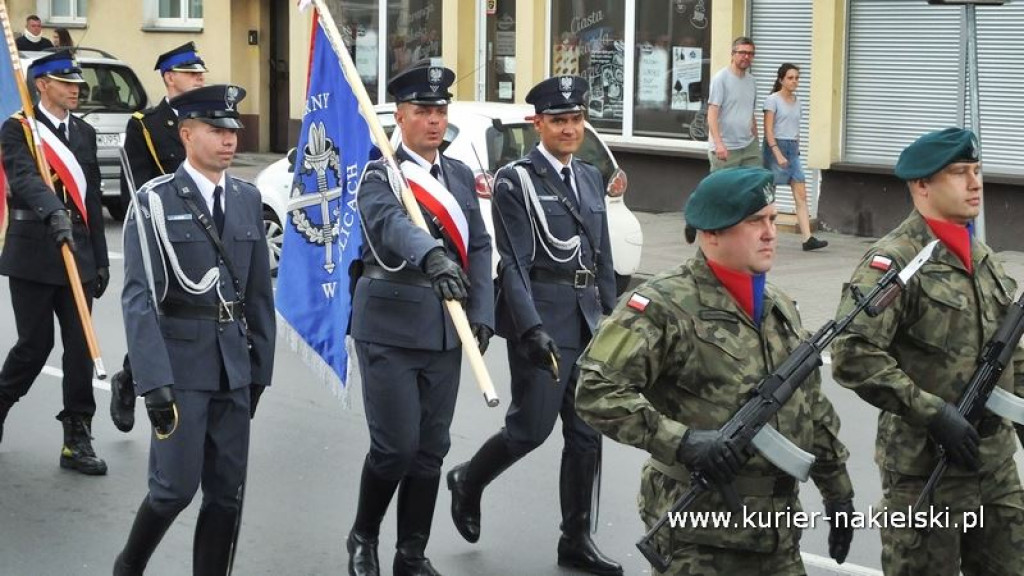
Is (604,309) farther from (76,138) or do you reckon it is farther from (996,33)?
(996,33)

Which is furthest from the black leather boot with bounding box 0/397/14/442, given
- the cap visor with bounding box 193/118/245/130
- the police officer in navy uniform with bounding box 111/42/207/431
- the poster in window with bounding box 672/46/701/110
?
the poster in window with bounding box 672/46/701/110

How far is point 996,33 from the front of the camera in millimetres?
16406

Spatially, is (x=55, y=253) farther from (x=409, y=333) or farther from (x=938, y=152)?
(x=938, y=152)

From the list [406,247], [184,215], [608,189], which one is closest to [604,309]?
[406,247]

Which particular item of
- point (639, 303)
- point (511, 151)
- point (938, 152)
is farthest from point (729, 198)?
point (511, 151)

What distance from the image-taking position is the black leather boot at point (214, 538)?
6164mm

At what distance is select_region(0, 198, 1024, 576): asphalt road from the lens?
7.25 meters

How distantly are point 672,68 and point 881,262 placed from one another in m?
15.0

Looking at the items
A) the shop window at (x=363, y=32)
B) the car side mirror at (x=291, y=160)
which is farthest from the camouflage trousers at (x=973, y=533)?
the shop window at (x=363, y=32)

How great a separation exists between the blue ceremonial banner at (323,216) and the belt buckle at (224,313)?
0.92 m

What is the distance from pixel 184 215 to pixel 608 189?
24.7 ft

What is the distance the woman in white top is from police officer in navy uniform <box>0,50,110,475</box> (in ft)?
29.9

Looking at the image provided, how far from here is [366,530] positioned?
6.79m

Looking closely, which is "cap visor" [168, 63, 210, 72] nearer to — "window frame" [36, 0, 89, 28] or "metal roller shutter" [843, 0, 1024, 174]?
"metal roller shutter" [843, 0, 1024, 174]
